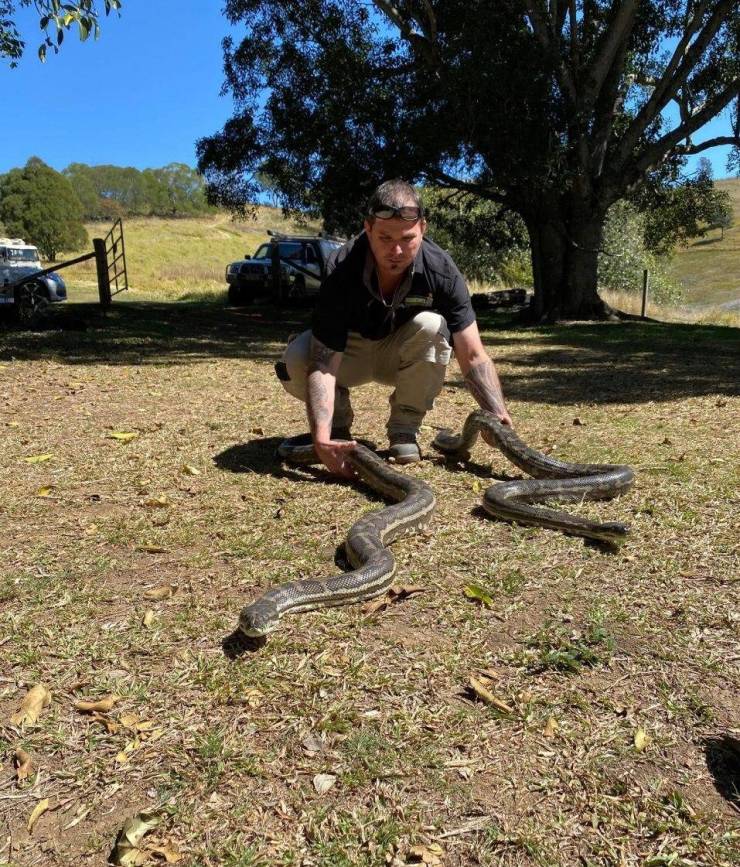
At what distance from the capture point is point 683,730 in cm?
277

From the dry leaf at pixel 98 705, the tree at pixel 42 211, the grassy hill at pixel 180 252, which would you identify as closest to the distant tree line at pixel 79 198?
the tree at pixel 42 211

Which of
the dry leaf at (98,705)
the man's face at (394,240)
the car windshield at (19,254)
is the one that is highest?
the car windshield at (19,254)

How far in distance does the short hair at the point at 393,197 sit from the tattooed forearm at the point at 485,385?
131 centimetres

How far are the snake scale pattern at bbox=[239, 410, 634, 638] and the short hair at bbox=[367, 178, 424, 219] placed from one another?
5.94 ft

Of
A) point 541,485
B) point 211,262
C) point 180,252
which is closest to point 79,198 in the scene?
point 180,252

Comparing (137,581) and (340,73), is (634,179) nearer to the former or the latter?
(340,73)

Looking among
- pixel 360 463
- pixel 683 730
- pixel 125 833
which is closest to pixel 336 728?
pixel 125 833

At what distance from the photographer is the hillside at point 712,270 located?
6139cm

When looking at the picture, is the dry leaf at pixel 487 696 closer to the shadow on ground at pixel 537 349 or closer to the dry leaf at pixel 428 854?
the dry leaf at pixel 428 854

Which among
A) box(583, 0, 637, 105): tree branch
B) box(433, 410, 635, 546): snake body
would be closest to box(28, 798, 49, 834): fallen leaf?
box(433, 410, 635, 546): snake body

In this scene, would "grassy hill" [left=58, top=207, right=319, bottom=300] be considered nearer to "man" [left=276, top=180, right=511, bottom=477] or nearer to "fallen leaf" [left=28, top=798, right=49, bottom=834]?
"man" [left=276, top=180, right=511, bottom=477]

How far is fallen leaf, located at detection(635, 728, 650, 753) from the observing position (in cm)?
268

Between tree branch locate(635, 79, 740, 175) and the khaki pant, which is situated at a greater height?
tree branch locate(635, 79, 740, 175)

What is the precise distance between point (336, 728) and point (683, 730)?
1.33 meters
